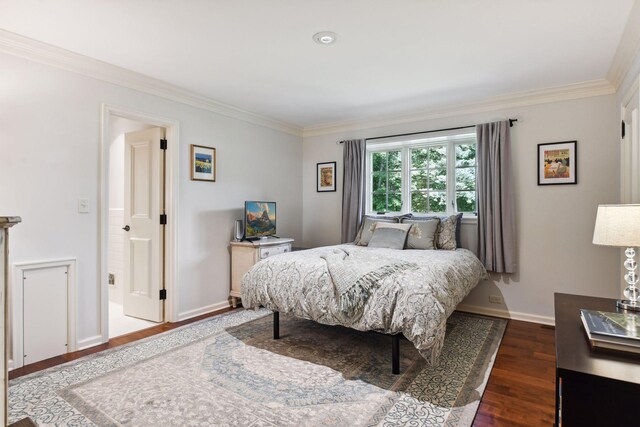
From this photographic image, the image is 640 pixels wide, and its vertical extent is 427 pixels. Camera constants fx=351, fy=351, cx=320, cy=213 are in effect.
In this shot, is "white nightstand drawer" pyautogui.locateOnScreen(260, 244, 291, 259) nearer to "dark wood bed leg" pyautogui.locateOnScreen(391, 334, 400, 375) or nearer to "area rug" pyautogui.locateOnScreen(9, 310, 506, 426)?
"area rug" pyautogui.locateOnScreen(9, 310, 506, 426)

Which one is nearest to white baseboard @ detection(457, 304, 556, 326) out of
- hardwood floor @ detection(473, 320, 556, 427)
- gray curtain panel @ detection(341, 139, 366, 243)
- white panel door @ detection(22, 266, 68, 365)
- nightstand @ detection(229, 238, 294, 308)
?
hardwood floor @ detection(473, 320, 556, 427)

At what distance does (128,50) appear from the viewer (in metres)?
2.76

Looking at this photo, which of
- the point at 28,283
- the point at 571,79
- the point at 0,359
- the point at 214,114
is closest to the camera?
the point at 0,359

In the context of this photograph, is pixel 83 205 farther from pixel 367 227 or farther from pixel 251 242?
pixel 367 227

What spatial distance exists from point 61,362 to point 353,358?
2.22 m

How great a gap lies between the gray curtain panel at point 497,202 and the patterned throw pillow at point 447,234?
31cm

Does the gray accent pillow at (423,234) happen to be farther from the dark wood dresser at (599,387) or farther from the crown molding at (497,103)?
the dark wood dresser at (599,387)

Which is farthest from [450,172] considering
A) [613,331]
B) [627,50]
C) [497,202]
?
[613,331]

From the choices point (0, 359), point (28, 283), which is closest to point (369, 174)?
point (28, 283)

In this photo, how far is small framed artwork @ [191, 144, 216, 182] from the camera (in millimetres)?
3861

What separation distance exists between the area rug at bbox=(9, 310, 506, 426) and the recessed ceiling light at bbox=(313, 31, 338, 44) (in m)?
2.40

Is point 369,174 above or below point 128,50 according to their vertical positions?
below

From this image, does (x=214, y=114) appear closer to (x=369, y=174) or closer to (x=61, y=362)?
(x=369, y=174)

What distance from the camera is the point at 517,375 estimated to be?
96.9 inches
